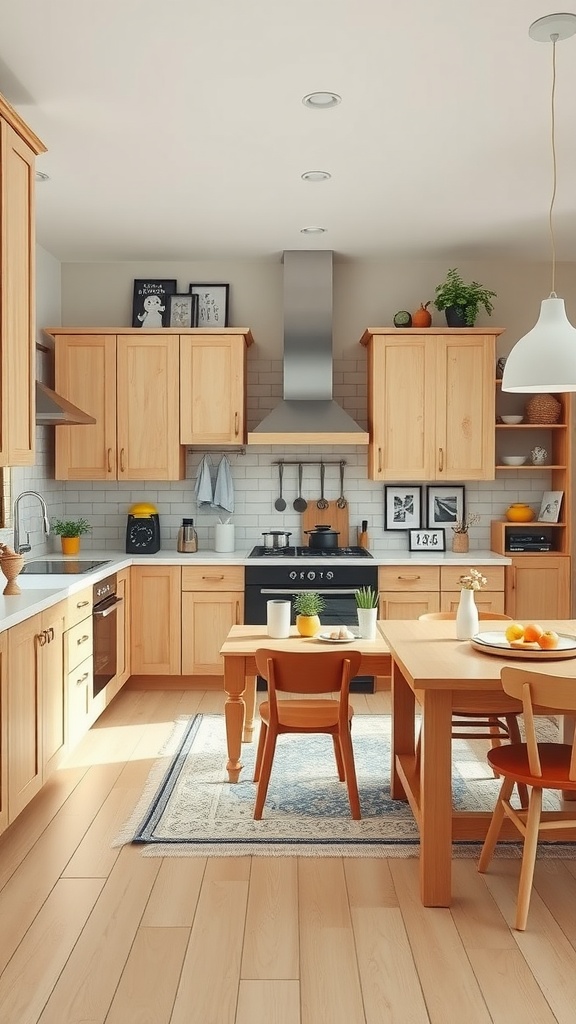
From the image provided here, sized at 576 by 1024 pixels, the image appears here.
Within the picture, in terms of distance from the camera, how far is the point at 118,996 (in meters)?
2.48

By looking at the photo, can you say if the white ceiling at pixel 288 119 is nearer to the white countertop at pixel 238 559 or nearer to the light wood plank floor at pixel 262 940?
the white countertop at pixel 238 559

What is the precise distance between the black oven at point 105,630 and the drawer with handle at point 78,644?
0.42 feet

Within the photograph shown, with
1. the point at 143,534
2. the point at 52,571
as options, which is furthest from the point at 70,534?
the point at 52,571

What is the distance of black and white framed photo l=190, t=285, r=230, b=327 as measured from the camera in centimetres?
636

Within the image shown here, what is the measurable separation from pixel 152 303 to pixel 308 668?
139 inches

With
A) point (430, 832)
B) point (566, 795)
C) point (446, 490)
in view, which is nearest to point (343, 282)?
point (446, 490)

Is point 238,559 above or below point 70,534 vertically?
below

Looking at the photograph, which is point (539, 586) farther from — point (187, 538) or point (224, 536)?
point (187, 538)

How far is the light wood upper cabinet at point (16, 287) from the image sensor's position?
3.49 meters

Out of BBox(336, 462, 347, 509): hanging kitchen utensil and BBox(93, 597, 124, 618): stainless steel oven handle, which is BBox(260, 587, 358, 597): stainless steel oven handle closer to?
BBox(336, 462, 347, 509): hanging kitchen utensil

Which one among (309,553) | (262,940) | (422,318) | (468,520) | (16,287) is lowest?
(262,940)

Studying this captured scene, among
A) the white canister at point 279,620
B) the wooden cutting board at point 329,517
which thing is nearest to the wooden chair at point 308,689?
the white canister at point 279,620

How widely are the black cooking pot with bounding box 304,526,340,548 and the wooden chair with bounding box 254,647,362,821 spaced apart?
2470 mm

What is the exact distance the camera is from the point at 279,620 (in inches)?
166
